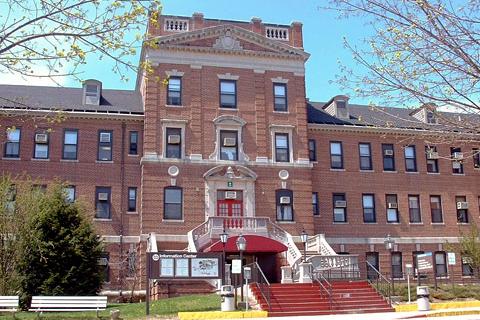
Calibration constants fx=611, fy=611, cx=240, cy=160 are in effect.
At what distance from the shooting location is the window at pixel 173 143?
110 ft

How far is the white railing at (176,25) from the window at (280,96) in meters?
6.20

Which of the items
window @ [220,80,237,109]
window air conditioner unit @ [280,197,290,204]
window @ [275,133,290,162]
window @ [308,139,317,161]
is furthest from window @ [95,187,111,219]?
window @ [308,139,317,161]

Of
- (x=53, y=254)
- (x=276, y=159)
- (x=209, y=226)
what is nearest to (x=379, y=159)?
(x=276, y=159)

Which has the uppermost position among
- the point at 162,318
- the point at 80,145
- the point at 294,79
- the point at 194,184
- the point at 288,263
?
the point at 294,79

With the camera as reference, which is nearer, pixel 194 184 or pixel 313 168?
pixel 194 184

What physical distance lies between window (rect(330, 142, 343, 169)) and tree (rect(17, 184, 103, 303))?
1651 cm

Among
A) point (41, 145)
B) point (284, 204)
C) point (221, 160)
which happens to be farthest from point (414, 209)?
point (41, 145)

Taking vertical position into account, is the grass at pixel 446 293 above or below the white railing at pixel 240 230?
below

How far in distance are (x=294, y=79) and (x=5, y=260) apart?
62.6 feet

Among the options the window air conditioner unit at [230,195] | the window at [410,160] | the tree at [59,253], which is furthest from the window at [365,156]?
the tree at [59,253]

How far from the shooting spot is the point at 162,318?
20562 mm

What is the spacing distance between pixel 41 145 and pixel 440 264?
80.5 feet

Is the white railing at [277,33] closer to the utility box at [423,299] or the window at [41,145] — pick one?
the window at [41,145]

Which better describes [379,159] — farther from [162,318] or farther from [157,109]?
[162,318]
